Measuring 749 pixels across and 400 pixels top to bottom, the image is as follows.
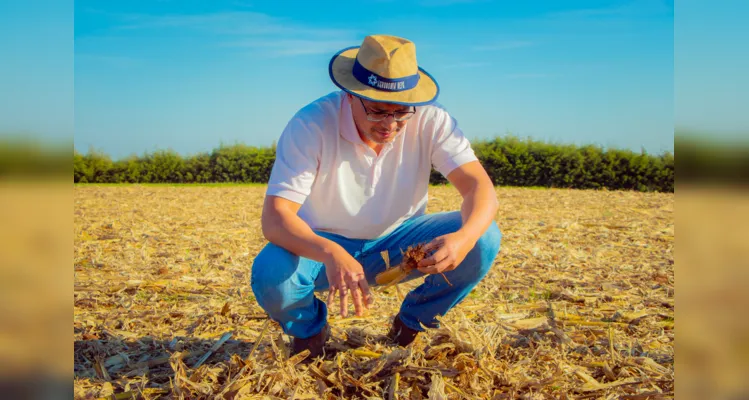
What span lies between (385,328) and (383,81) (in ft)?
5.46

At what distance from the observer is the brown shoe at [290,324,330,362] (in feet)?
9.98

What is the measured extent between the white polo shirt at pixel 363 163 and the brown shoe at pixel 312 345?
0.52 meters

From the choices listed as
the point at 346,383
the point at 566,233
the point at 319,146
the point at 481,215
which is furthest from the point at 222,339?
the point at 566,233

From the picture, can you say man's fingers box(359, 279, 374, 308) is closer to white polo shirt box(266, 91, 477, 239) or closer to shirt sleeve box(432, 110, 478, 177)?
white polo shirt box(266, 91, 477, 239)

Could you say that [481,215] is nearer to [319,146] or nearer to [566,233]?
[319,146]

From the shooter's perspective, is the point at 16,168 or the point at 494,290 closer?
the point at 16,168

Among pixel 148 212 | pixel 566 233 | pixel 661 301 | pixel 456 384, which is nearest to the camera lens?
pixel 456 384

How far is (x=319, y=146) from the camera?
9.71 ft

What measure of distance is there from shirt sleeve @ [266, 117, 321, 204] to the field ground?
702 mm

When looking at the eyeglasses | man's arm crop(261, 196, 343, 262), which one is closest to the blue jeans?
man's arm crop(261, 196, 343, 262)

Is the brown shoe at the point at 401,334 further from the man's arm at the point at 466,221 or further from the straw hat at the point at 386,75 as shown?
the straw hat at the point at 386,75

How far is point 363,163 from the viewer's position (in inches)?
121

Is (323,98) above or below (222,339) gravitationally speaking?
above

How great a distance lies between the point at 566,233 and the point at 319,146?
215 inches
